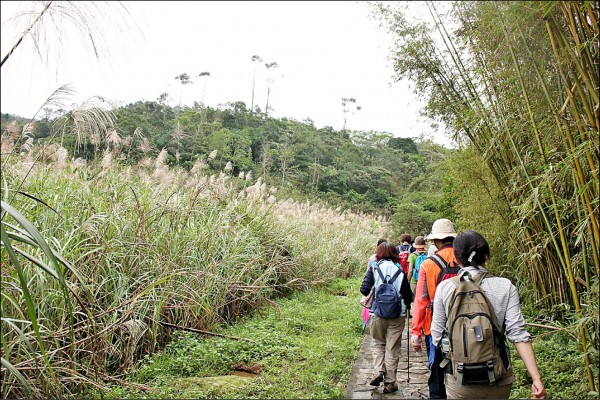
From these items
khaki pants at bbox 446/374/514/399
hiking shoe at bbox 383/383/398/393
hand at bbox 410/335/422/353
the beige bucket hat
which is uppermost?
the beige bucket hat

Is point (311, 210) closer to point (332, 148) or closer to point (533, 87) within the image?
point (533, 87)

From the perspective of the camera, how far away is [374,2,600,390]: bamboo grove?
2564 millimetres

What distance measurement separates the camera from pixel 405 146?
43688 millimetres

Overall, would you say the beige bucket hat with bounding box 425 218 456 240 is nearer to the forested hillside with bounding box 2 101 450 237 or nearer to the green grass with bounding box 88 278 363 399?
the green grass with bounding box 88 278 363 399

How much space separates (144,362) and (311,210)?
7964 mm

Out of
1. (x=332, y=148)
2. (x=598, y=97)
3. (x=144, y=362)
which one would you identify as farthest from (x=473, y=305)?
(x=332, y=148)

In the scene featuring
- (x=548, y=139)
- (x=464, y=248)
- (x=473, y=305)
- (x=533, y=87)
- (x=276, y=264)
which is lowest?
(x=276, y=264)

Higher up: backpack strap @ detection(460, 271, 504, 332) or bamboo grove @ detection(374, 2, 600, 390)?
bamboo grove @ detection(374, 2, 600, 390)

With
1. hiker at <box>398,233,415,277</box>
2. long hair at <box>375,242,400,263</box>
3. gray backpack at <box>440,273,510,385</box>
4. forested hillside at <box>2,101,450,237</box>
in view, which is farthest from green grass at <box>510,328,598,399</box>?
forested hillside at <box>2,101,450,237</box>

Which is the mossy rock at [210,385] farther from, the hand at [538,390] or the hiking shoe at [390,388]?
the hand at [538,390]

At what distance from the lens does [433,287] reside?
332 cm

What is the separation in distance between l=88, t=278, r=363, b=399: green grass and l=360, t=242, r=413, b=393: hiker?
406 mm

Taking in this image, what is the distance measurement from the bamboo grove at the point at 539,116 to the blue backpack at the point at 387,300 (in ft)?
3.95

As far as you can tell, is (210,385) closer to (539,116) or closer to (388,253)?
(388,253)
